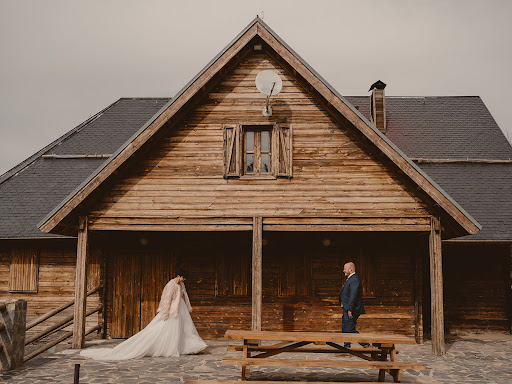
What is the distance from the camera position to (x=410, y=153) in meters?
19.3

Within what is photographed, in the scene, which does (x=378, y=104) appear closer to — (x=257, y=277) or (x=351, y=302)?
(x=257, y=277)

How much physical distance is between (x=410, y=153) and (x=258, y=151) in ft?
26.1

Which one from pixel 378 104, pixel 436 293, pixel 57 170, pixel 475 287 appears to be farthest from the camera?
pixel 378 104

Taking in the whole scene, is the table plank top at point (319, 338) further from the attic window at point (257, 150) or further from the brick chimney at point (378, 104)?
the brick chimney at point (378, 104)

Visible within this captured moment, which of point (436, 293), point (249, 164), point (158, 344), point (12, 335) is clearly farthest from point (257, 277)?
point (12, 335)

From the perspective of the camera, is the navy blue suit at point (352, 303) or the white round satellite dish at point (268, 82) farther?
the white round satellite dish at point (268, 82)

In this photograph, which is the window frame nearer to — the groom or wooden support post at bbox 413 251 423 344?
the groom

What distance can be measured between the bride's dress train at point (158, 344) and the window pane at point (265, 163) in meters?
3.99

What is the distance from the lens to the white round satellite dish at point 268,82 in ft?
42.7

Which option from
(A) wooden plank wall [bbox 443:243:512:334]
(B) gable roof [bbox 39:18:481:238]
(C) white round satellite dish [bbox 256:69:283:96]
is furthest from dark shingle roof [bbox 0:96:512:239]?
(C) white round satellite dish [bbox 256:69:283:96]

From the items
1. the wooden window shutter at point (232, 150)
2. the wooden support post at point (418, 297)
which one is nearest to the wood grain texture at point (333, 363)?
the wooden window shutter at point (232, 150)

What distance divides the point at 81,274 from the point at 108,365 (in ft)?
9.15

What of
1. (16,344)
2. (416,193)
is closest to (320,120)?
(416,193)

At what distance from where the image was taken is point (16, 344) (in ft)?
34.3
